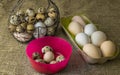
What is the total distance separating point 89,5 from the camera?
1362 mm

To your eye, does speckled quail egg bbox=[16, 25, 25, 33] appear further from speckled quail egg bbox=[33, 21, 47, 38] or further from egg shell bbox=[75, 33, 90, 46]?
egg shell bbox=[75, 33, 90, 46]

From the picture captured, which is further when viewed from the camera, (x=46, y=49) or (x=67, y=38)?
(x=67, y=38)

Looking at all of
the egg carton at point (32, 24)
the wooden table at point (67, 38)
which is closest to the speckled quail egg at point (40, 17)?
the egg carton at point (32, 24)

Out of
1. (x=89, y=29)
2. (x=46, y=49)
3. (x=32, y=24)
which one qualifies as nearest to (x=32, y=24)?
(x=32, y=24)

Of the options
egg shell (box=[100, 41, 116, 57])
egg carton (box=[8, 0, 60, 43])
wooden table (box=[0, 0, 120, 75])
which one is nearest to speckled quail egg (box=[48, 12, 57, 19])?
egg carton (box=[8, 0, 60, 43])

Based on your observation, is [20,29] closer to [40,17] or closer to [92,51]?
[40,17]

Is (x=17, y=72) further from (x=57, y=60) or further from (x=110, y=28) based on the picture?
(x=110, y=28)

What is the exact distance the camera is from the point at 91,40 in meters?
0.99

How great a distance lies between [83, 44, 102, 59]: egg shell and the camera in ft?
2.97

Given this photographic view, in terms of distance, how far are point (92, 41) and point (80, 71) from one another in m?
0.14

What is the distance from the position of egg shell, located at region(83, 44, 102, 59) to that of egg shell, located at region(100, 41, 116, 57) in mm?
22

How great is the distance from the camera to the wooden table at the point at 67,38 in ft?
3.06

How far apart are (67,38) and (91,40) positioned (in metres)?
0.14

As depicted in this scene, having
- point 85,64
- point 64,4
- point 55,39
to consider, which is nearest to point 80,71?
point 85,64
